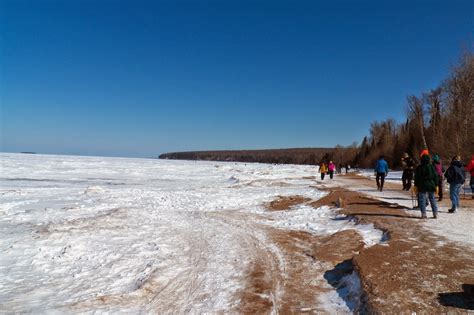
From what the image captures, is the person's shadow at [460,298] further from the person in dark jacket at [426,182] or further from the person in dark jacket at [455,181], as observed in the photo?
the person in dark jacket at [455,181]

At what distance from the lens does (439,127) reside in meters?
40.8

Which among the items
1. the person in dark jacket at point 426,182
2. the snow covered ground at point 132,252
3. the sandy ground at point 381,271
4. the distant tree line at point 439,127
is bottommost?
the snow covered ground at point 132,252

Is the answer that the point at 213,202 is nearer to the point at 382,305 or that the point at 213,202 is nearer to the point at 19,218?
the point at 19,218

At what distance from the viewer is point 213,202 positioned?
1719cm

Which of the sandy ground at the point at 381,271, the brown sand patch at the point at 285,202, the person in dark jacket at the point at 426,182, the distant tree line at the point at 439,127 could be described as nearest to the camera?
the sandy ground at the point at 381,271

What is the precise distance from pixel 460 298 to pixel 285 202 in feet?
38.2

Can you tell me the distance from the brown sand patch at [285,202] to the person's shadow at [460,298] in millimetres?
9969

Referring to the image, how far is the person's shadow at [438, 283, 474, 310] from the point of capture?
4.49m

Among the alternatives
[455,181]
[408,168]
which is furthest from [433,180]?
[408,168]

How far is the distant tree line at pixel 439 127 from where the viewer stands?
28.9 metres

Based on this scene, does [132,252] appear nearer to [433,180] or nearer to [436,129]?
[433,180]

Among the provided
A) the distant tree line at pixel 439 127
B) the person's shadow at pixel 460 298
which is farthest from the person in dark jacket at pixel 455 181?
the distant tree line at pixel 439 127

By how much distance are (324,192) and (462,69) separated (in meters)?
20.5

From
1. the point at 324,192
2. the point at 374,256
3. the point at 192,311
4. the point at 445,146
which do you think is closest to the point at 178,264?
the point at 192,311
